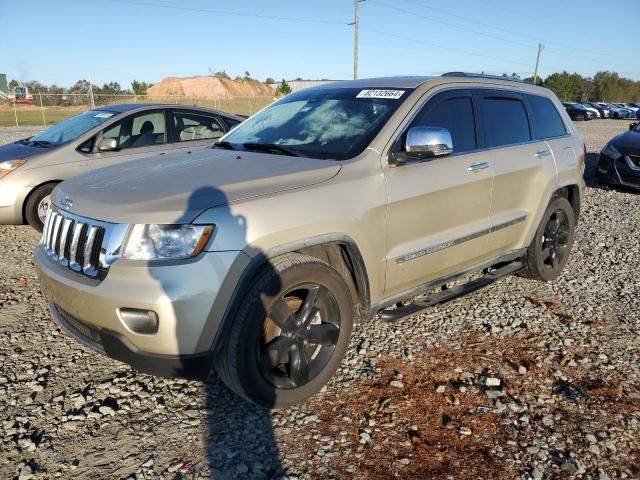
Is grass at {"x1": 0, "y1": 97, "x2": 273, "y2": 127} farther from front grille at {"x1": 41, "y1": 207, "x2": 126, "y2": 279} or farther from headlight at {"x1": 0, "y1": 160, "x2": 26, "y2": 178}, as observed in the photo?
front grille at {"x1": 41, "y1": 207, "x2": 126, "y2": 279}

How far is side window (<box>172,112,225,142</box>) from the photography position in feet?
23.5

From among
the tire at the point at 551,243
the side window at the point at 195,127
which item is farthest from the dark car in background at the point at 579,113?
the tire at the point at 551,243

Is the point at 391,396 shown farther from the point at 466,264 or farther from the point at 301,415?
the point at 466,264

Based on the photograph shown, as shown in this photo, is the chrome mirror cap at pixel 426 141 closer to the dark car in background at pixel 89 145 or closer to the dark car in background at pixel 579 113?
the dark car in background at pixel 89 145

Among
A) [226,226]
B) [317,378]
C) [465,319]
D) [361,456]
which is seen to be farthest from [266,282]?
[465,319]

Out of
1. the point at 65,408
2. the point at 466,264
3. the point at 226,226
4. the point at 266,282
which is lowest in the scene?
the point at 65,408

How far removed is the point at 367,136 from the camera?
128 inches

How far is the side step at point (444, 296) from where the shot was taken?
3330mm

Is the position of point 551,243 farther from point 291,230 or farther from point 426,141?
point 291,230

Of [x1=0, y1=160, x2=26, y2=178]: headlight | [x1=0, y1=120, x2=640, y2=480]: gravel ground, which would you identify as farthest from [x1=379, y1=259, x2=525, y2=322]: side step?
[x1=0, y1=160, x2=26, y2=178]: headlight

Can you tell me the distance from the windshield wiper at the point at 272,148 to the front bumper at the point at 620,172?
8647mm

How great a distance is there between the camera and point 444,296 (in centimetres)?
376

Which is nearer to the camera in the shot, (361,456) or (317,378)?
(361,456)

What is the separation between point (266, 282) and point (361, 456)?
98 cm
